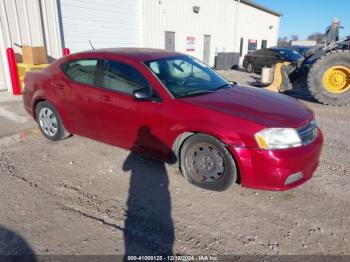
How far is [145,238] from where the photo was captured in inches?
101

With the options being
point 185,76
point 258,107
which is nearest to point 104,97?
point 185,76

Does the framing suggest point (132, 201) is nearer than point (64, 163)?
Yes

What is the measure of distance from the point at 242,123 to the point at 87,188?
1.97m

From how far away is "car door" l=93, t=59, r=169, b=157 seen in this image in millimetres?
3510

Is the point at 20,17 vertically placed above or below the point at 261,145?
above

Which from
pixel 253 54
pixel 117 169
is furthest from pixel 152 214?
pixel 253 54

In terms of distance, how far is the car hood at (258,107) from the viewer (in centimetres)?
305

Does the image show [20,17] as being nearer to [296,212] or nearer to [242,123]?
[242,123]

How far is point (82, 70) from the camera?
4.25 meters

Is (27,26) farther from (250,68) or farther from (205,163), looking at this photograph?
(250,68)

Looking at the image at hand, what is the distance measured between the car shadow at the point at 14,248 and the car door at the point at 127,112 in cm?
170

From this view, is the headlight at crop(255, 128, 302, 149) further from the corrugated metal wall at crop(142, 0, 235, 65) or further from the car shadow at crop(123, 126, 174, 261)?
the corrugated metal wall at crop(142, 0, 235, 65)

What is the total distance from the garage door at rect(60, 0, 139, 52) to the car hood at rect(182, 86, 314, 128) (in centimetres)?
734

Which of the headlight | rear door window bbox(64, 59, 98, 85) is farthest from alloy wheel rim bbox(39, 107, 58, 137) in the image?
the headlight
